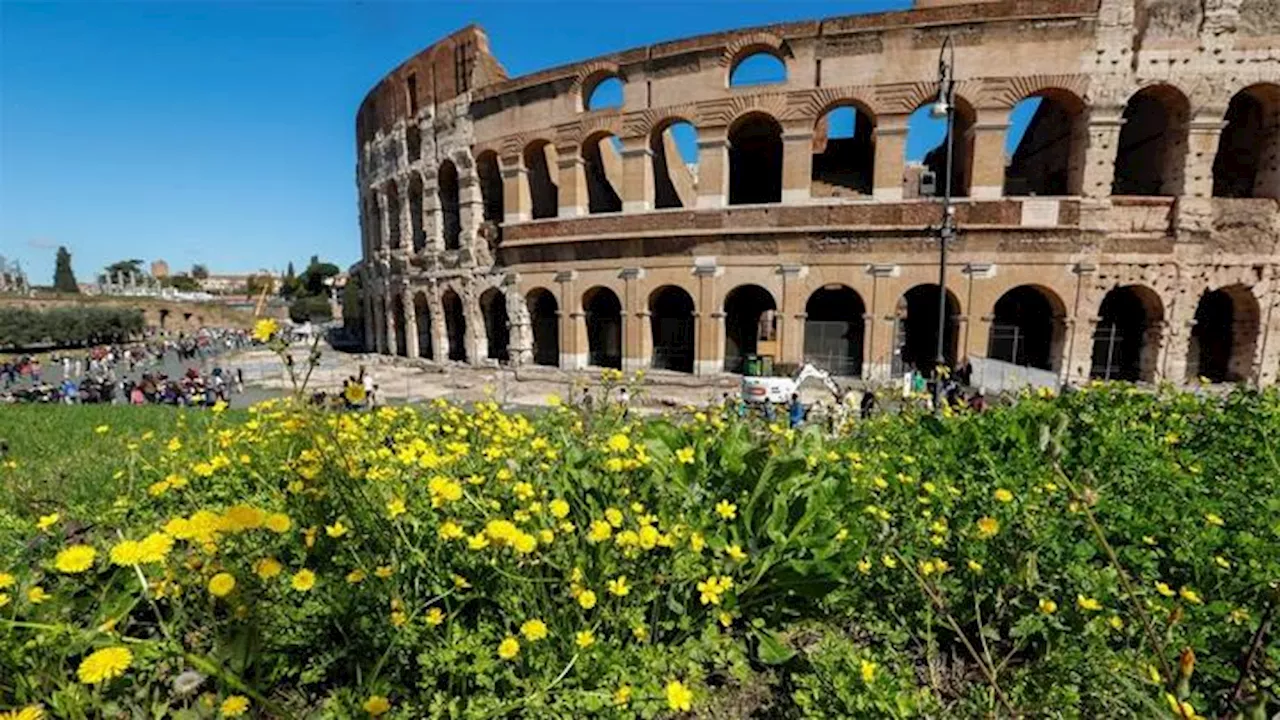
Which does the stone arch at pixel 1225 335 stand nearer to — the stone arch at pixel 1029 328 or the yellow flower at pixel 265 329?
the stone arch at pixel 1029 328

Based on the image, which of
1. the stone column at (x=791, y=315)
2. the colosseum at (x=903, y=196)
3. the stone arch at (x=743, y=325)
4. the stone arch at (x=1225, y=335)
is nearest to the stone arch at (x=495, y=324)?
the colosseum at (x=903, y=196)

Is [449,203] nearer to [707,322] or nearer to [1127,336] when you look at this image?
[707,322]

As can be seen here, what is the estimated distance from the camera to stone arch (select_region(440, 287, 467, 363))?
2520 centimetres

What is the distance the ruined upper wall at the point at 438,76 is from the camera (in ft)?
72.0

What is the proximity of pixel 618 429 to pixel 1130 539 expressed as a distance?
9.42ft

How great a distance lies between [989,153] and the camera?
15.7 m

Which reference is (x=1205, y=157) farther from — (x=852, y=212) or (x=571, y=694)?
(x=571, y=694)

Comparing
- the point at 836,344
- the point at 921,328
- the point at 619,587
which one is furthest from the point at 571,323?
the point at 619,587

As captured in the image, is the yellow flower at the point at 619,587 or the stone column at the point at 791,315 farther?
the stone column at the point at 791,315

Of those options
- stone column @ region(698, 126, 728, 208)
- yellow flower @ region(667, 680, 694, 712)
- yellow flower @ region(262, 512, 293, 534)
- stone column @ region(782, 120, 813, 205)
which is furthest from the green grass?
stone column @ region(782, 120, 813, 205)

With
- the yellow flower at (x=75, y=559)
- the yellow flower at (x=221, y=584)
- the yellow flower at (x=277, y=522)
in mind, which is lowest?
the yellow flower at (x=221, y=584)

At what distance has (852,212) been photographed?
16453mm

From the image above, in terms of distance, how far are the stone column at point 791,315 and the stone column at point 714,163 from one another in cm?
300

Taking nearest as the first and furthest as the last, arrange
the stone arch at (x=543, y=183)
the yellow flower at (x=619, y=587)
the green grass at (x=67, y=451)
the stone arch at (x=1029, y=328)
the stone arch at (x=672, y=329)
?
1. the yellow flower at (x=619, y=587)
2. the green grass at (x=67, y=451)
3. the stone arch at (x=1029, y=328)
4. the stone arch at (x=672, y=329)
5. the stone arch at (x=543, y=183)
